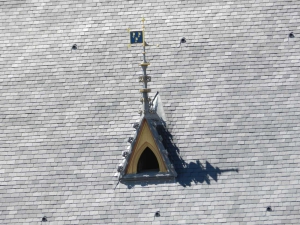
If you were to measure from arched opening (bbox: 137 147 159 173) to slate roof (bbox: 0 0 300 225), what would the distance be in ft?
3.49

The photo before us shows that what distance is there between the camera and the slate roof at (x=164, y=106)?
69.9 metres

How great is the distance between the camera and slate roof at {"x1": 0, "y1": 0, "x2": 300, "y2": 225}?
2751 inches

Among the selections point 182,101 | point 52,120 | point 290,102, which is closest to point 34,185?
point 52,120

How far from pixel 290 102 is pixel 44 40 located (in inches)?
539

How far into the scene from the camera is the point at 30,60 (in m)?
76.9

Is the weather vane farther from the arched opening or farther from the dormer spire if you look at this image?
the arched opening

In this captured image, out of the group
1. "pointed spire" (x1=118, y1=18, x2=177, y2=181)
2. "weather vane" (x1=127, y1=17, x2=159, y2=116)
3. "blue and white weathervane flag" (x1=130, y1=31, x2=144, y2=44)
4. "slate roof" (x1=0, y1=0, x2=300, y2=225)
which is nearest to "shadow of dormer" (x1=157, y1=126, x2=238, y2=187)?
"slate roof" (x1=0, y1=0, x2=300, y2=225)

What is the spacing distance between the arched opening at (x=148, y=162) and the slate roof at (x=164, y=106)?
106cm

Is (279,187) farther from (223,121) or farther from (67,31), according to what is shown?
(67,31)

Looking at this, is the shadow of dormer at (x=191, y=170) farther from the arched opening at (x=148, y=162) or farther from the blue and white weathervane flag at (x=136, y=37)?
the blue and white weathervane flag at (x=136, y=37)

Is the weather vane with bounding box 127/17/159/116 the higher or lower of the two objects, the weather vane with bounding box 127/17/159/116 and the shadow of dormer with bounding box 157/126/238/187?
the higher

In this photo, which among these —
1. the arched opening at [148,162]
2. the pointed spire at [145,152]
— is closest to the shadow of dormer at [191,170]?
the pointed spire at [145,152]

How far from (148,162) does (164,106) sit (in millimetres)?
3050

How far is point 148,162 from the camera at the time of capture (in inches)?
2854
